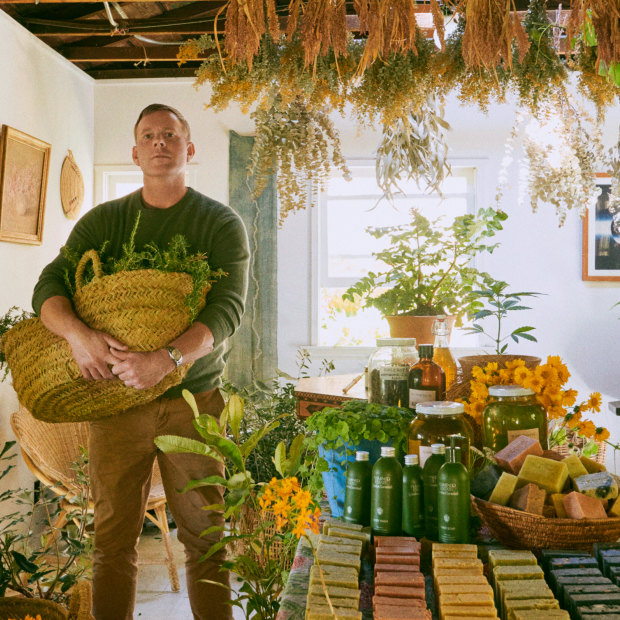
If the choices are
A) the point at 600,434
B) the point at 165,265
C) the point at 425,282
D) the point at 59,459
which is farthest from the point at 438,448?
the point at 59,459

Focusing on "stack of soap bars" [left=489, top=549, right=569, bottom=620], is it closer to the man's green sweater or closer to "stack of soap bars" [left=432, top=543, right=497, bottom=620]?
"stack of soap bars" [left=432, top=543, right=497, bottom=620]

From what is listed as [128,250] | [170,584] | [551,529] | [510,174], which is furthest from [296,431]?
[510,174]

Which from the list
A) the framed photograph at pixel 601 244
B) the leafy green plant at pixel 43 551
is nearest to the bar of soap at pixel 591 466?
the leafy green plant at pixel 43 551

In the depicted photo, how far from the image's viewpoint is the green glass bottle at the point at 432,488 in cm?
122

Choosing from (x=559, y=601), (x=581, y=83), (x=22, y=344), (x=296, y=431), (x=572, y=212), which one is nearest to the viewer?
(x=559, y=601)

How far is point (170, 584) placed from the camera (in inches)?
125

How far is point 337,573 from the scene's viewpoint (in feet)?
3.41

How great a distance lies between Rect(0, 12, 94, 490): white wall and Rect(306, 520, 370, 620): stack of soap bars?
278 centimetres

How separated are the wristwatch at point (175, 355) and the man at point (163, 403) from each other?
0.20 feet

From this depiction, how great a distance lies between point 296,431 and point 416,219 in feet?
3.70

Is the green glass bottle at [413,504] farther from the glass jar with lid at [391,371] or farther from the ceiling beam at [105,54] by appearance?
the ceiling beam at [105,54]

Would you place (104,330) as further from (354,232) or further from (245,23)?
(354,232)

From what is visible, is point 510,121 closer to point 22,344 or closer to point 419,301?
point 419,301

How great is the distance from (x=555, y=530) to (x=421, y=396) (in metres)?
0.48
